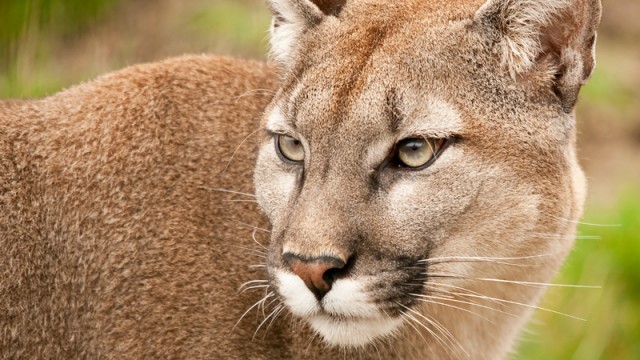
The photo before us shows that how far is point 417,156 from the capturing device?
493 centimetres

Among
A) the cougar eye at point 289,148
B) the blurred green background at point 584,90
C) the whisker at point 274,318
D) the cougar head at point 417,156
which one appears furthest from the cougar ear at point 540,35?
the blurred green background at point 584,90


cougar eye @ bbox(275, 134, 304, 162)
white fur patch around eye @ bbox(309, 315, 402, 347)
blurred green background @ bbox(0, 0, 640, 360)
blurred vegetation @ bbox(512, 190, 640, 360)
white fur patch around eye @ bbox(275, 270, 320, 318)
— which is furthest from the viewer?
blurred green background @ bbox(0, 0, 640, 360)

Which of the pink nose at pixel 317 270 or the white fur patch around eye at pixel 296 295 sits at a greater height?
the pink nose at pixel 317 270

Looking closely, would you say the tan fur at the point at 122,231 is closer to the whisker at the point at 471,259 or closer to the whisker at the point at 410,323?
the whisker at the point at 410,323

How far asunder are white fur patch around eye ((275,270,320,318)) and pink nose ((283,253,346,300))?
0.12ft

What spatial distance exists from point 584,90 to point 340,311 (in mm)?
6524

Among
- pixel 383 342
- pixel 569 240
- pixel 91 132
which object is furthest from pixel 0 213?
pixel 569 240

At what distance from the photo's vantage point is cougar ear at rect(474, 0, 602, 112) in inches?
202

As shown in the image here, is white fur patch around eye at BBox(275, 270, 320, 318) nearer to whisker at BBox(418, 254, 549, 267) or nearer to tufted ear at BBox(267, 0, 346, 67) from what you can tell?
whisker at BBox(418, 254, 549, 267)

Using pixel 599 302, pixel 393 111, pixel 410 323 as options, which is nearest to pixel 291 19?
pixel 393 111

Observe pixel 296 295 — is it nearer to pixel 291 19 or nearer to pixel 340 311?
pixel 340 311

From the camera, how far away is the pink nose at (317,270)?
4.61m

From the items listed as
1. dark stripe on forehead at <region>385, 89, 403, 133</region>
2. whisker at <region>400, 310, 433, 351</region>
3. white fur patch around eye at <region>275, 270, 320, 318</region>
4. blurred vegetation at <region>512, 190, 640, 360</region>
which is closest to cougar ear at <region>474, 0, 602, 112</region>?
dark stripe on forehead at <region>385, 89, 403, 133</region>

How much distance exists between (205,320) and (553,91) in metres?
2.02
